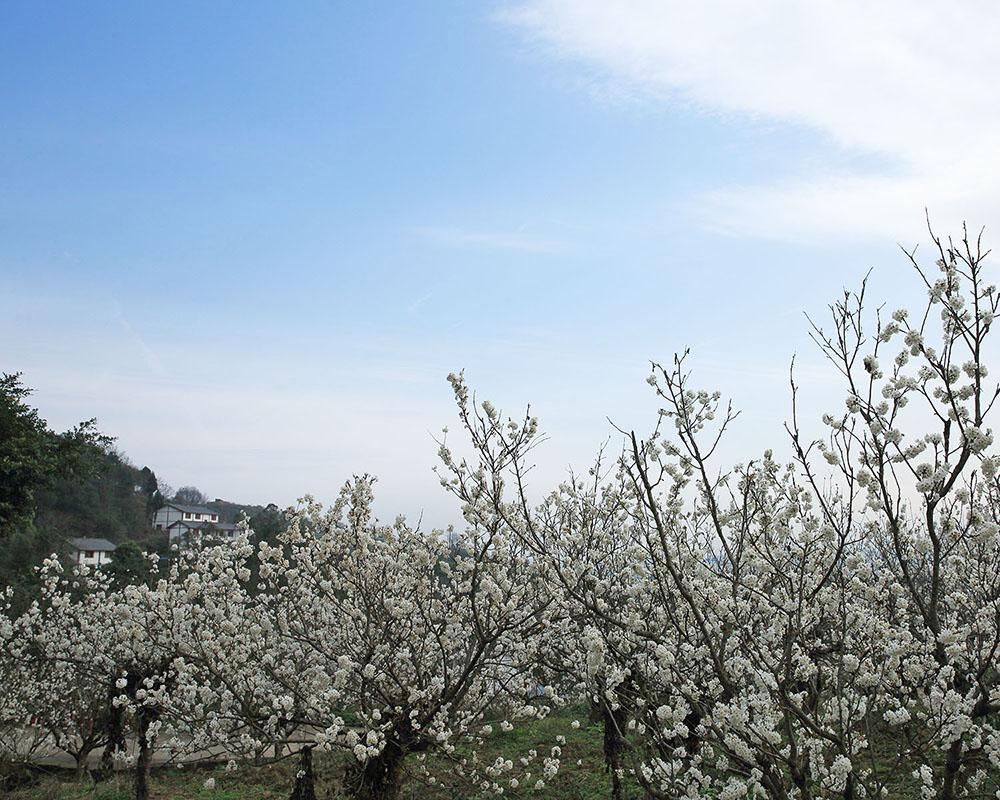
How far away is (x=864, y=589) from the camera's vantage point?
3723 mm

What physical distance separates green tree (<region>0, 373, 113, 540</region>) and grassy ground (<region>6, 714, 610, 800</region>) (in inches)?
257

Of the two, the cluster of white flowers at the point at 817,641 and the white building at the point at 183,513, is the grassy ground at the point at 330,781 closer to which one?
the cluster of white flowers at the point at 817,641

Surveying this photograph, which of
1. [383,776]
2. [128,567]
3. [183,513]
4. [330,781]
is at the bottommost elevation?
[330,781]

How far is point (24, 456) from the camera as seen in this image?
16.4 metres

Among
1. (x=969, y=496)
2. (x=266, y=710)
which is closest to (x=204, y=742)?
(x=266, y=710)

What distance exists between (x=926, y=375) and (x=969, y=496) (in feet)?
2.45

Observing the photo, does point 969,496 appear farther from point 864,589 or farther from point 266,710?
point 266,710

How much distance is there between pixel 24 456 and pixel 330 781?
10942 mm

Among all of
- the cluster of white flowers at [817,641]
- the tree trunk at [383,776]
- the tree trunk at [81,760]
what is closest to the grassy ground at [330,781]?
the tree trunk at [81,760]

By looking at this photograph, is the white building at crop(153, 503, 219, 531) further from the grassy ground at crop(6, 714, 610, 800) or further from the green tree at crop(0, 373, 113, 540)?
the grassy ground at crop(6, 714, 610, 800)

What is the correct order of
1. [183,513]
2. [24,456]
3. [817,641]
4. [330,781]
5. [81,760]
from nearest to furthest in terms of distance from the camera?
[817,641] < [330,781] < [81,760] < [24,456] < [183,513]

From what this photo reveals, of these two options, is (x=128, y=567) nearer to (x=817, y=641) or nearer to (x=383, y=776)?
(x=383, y=776)

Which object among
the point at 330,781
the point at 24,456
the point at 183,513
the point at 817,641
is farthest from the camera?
the point at 183,513

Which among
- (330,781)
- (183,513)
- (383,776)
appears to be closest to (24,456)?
(330,781)
